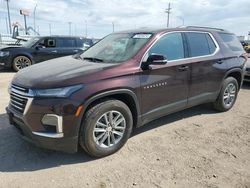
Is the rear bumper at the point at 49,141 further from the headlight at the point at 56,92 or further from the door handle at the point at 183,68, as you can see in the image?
the door handle at the point at 183,68

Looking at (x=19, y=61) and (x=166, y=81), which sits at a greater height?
(x=166, y=81)

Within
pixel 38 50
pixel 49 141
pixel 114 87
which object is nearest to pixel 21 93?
pixel 49 141

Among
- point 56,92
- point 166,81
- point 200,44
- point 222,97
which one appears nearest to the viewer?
point 56,92

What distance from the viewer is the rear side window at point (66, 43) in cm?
1156

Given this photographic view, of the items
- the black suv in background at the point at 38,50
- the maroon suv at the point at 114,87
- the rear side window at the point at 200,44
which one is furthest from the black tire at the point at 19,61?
the rear side window at the point at 200,44

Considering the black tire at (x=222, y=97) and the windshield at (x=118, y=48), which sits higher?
the windshield at (x=118, y=48)

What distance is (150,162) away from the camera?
3.47 metres

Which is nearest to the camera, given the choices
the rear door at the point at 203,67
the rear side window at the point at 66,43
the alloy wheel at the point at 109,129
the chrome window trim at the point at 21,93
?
the chrome window trim at the point at 21,93

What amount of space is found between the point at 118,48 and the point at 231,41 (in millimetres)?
2852

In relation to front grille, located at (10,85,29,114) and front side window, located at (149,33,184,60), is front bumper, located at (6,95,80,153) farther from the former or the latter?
front side window, located at (149,33,184,60)

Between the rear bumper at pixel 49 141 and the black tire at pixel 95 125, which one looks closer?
the rear bumper at pixel 49 141

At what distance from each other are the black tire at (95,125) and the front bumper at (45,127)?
0.41 feet

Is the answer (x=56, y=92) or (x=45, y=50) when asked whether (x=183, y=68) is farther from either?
(x=45, y=50)

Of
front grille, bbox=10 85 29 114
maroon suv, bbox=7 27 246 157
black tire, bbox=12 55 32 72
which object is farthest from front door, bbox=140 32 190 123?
black tire, bbox=12 55 32 72
